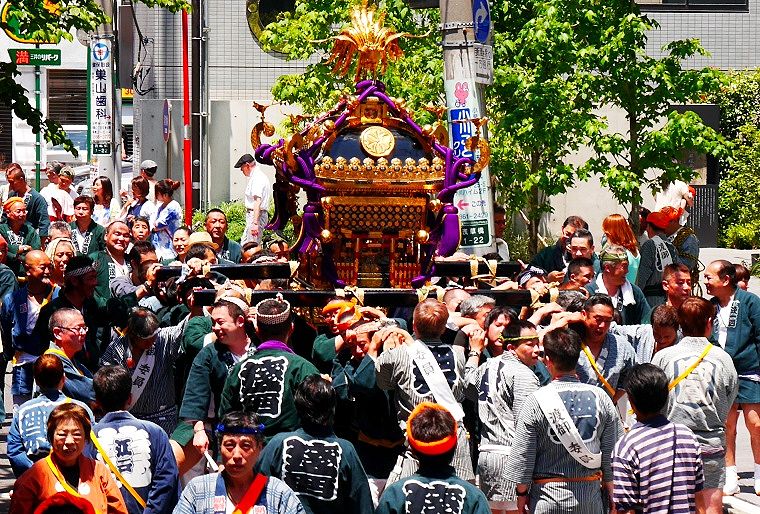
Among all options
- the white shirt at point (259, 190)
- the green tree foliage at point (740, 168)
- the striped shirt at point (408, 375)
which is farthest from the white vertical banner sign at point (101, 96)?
the striped shirt at point (408, 375)

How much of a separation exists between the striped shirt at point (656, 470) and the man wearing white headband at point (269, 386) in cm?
191

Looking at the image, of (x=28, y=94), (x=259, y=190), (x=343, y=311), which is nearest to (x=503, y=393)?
(x=343, y=311)

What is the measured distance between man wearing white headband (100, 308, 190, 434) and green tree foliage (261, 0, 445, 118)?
947 centimetres

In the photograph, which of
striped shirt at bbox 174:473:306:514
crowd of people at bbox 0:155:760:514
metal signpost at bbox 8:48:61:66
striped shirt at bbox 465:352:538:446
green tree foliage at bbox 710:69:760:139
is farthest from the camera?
green tree foliage at bbox 710:69:760:139

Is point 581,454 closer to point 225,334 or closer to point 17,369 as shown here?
point 225,334

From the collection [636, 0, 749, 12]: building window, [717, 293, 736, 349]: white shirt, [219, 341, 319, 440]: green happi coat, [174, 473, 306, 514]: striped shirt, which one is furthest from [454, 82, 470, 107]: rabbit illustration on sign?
[636, 0, 749, 12]: building window

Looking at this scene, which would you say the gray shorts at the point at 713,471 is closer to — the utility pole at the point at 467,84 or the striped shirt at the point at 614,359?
the striped shirt at the point at 614,359

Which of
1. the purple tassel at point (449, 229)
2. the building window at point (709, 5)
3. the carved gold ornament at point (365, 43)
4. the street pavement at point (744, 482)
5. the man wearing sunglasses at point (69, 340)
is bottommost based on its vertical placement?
the street pavement at point (744, 482)

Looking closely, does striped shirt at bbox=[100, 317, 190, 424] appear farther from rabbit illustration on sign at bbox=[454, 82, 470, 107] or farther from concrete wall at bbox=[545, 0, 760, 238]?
concrete wall at bbox=[545, 0, 760, 238]

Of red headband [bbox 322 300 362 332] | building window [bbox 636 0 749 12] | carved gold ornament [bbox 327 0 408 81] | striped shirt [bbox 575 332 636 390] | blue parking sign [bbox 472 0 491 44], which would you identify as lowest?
striped shirt [bbox 575 332 636 390]

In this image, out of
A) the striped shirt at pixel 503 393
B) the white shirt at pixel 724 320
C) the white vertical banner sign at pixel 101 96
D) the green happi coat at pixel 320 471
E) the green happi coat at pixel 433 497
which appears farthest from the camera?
the white vertical banner sign at pixel 101 96

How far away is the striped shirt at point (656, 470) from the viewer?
24.4ft

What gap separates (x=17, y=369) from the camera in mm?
11375

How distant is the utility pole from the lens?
13.7 metres
